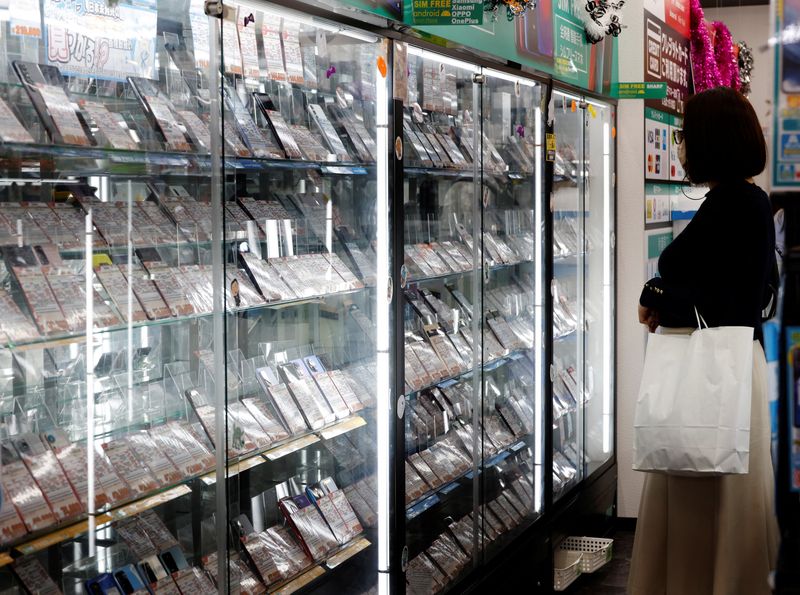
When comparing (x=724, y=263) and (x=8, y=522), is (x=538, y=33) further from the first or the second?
(x=8, y=522)

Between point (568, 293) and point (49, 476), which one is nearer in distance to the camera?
point (49, 476)

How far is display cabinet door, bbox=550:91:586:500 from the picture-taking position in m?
5.23

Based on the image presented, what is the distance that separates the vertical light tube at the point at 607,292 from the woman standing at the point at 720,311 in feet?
8.51

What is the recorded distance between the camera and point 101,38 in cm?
234

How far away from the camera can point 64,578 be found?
2.37 meters

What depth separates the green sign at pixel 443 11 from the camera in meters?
3.21

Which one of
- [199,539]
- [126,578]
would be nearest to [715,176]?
[199,539]

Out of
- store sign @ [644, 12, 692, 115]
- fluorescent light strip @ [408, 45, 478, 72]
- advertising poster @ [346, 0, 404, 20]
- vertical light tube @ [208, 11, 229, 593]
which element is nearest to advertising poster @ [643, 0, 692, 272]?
store sign @ [644, 12, 692, 115]

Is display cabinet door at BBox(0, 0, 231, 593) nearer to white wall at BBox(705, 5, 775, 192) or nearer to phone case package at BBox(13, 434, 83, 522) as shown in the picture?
phone case package at BBox(13, 434, 83, 522)

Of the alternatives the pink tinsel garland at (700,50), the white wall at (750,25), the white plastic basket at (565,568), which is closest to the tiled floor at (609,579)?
the white plastic basket at (565,568)

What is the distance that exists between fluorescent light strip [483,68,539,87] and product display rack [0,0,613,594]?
14 mm

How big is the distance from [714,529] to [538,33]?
252cm

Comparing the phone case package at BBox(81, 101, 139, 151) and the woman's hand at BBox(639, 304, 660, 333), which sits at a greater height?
the phone case package at BBox(81, 101, 139, 151)

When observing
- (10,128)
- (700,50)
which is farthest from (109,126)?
(700,50)
